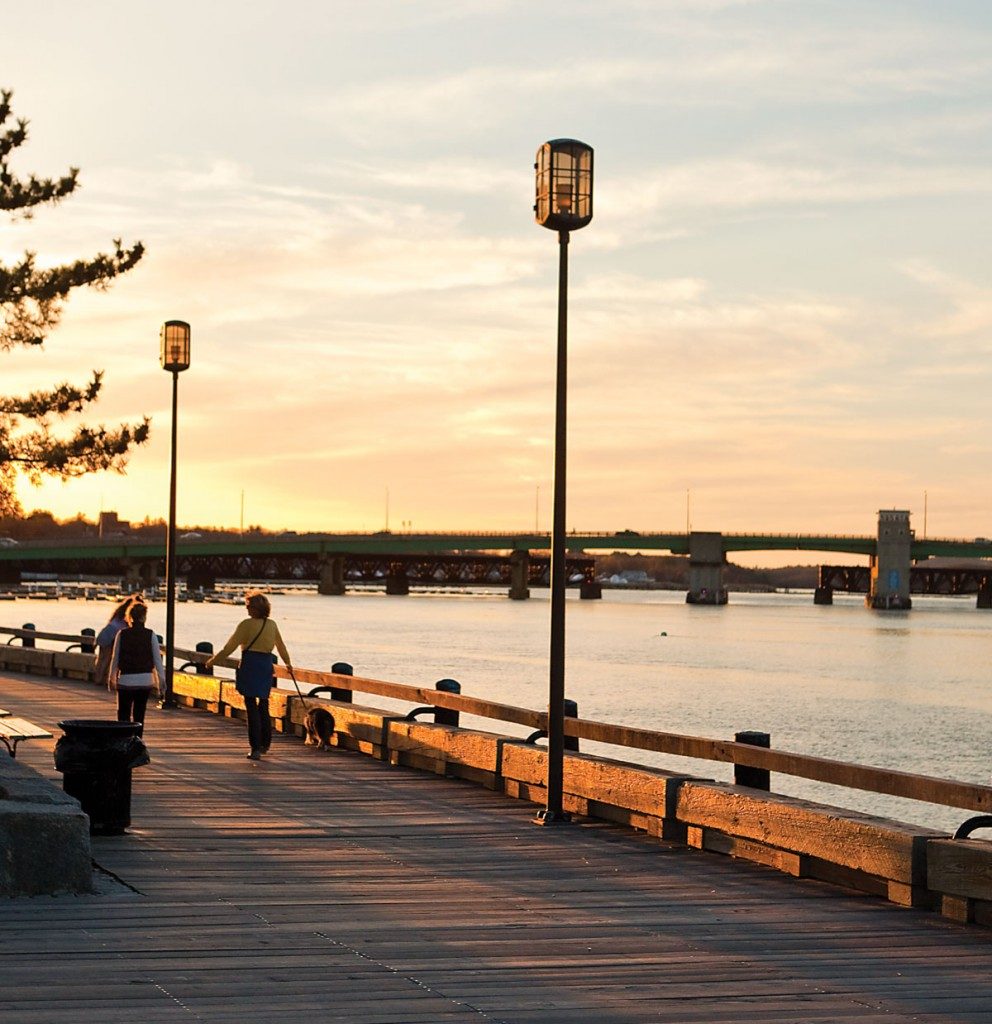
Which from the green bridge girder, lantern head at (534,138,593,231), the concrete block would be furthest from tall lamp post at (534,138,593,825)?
the green bridge girder

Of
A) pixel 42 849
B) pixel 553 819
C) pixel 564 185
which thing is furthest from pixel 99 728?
pixel 564 185

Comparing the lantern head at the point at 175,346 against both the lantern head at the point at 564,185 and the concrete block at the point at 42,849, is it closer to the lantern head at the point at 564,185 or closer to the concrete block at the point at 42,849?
the lantern head at the point at 564,185

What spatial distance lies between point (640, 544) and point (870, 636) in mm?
28584

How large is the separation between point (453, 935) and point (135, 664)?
10951 millimetres

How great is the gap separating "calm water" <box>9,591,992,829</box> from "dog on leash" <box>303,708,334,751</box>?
62.0ft

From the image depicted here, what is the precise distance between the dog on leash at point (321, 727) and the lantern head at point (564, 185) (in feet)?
25.6

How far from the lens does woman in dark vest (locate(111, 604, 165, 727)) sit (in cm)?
1916

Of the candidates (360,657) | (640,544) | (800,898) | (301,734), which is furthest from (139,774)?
(640,544)

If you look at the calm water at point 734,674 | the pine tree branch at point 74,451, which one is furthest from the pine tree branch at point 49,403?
the calm water at point 734,674

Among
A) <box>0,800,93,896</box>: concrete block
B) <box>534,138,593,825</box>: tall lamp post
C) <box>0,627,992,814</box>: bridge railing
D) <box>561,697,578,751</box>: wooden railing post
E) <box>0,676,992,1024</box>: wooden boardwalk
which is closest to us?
<box>0,676,992,1024</box>: wooden boardwalk

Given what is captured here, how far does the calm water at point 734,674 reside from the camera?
52750 mm

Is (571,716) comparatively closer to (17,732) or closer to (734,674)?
(17,732)

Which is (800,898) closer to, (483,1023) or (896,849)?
(896,849)

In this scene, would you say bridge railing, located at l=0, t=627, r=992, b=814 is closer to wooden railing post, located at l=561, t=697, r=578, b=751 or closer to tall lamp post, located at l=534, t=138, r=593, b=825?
wooden railing post, located at l=561, t=697, r=578, b=751
